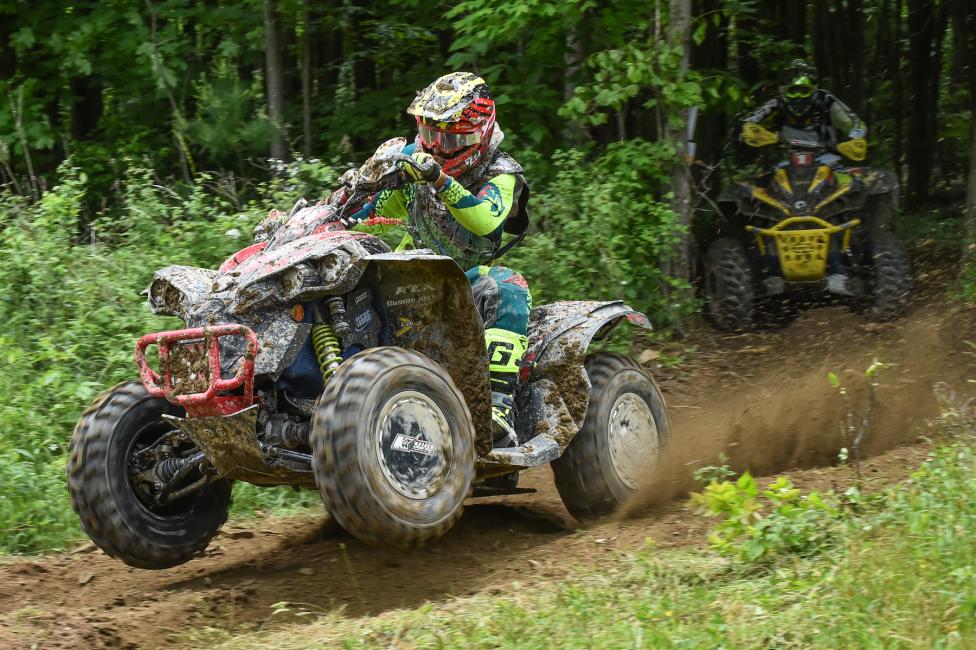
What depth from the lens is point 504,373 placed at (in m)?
5.86

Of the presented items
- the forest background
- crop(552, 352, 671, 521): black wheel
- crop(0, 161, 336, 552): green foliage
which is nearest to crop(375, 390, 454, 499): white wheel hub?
crop(552, 352, 671, 521): black wheel

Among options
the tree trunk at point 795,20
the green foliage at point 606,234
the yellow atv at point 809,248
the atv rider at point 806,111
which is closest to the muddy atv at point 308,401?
the green foliage at point 606,234

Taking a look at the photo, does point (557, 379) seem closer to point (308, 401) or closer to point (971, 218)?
point (308, 401)

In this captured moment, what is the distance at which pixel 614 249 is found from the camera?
10.2 meters

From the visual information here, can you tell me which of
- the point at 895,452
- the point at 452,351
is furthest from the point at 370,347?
the point at 895,452

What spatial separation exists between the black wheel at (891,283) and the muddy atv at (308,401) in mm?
6515

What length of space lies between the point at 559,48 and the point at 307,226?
675 centimetres

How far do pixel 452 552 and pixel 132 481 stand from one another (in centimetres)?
155

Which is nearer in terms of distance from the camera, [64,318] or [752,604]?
[752,604]

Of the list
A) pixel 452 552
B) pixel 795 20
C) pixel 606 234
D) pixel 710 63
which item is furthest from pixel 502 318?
pixel 795 20

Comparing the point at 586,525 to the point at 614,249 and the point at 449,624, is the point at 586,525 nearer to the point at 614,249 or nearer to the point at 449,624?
the point at 449,624

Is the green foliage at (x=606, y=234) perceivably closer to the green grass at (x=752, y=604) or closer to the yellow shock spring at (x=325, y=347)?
the yellow shock spring at (x=325, y=347)

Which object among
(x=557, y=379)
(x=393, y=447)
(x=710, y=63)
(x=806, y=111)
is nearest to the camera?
(x=393, y=447)

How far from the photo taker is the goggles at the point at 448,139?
560cm
